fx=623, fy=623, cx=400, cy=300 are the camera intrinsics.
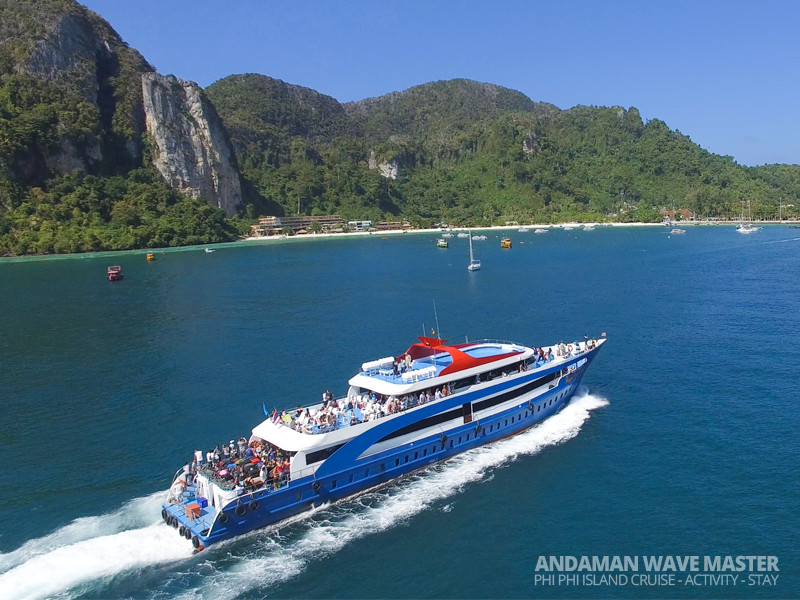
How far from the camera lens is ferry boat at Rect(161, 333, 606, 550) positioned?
24.8m

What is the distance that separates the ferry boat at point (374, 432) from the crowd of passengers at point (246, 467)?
5 cm

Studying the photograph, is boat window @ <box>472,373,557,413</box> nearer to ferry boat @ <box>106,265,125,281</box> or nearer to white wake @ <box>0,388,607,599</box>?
white wake @ <box>0,388,607,599</box>

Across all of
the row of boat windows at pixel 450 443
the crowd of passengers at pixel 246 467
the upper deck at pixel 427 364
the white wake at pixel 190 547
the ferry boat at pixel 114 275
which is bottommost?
the white wake at pixel 190 547

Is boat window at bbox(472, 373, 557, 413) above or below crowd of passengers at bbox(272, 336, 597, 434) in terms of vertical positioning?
below

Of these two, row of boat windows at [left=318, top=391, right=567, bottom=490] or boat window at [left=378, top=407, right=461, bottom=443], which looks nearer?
row of boat windows at [left=318, top=391, right=567, bottom=490]

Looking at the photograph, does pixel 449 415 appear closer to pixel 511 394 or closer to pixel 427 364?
pixel 427 364

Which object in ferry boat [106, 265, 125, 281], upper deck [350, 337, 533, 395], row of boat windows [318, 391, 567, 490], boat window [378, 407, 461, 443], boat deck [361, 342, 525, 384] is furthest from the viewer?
ferry boat [106, 265, 125, 281]

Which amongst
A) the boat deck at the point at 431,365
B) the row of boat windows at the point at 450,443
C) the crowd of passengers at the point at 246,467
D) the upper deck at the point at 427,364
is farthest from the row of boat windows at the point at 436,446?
the boat deck at the point at 431,365

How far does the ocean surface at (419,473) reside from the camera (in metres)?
22.8

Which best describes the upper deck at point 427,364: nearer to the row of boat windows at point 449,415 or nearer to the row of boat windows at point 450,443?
the row of boat windows at point 449,415

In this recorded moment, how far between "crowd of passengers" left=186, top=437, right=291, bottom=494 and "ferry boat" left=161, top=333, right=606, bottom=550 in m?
0.05

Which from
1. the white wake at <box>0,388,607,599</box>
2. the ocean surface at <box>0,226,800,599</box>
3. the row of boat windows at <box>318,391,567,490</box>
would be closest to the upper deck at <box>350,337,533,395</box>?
the row of boat windows at <box>318,391,567,490</box>

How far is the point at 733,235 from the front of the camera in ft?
586

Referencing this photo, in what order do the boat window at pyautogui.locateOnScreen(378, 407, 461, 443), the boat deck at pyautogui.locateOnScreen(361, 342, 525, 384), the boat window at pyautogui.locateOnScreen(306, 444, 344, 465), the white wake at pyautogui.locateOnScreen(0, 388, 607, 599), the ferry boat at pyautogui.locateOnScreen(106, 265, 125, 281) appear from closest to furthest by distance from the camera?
the white wake at pyautogui.locateOnScreen(0, 388, 607, 599)
the boat window at pyautogui.locateOnScreen(306, 444, 344, 465)
the boat window at pyautogui.locateOnScreen(378, 407, 461, 443)
the boat deck at pyautogui.locateOnScreen(361, 342, 525, 384)
the ferry boat at pyautogui.locateOnScreen(106, 265, 125, 281)
